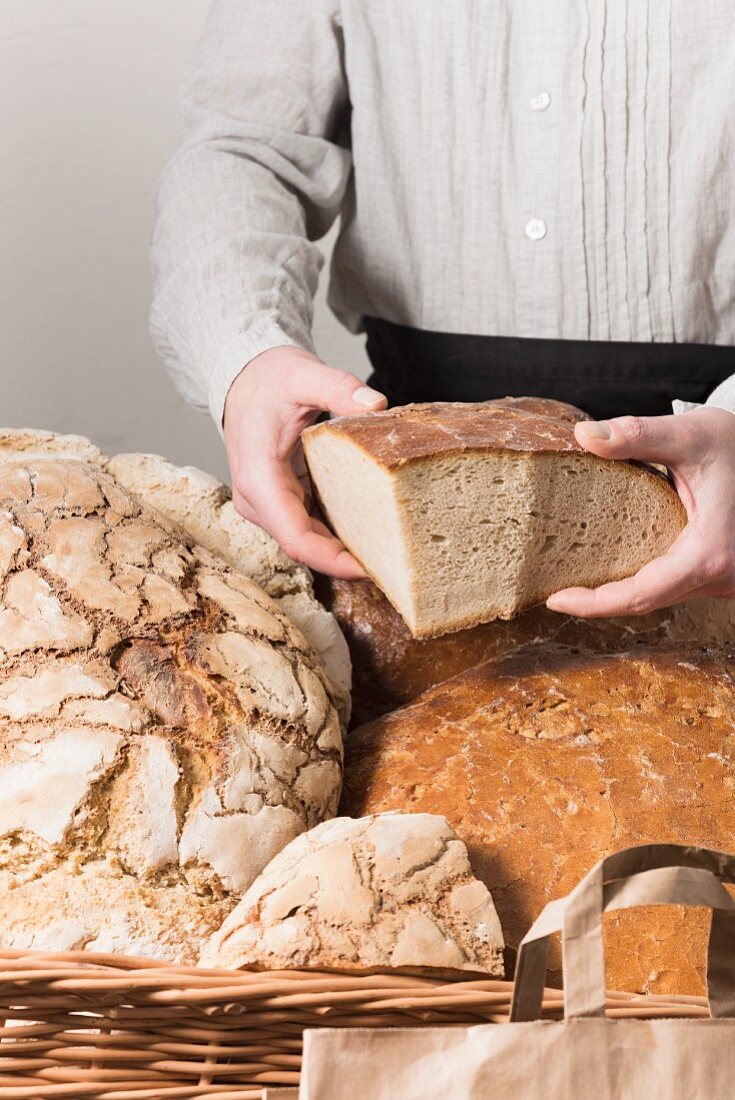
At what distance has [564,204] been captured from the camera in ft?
5.21

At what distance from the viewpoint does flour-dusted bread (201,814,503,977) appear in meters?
0.80

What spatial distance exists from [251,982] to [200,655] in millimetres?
367

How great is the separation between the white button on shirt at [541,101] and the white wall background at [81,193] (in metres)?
1.11

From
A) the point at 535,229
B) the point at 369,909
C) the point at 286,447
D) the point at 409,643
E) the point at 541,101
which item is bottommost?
the point at 409,643

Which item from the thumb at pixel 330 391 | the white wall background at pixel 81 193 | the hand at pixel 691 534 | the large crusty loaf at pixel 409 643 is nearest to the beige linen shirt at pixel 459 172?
the thumb at pixel 330 391

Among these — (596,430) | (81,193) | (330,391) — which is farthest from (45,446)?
(81,193)

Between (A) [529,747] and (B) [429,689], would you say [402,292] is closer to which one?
(B) [429,689]

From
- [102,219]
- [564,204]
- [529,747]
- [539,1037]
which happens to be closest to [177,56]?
[102,219]

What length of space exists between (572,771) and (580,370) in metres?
0.79

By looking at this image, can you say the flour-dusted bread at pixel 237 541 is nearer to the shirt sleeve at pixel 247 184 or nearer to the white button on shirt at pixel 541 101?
the shirt sleeve at pixel 247 184

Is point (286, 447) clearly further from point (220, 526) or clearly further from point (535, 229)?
point (535, 229)

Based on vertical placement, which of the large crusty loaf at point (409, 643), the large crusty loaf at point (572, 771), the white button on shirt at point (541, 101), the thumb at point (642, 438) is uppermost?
the white button on shirt at point (541, 101)

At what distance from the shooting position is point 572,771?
109 cm

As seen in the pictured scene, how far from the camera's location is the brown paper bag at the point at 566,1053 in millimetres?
671
